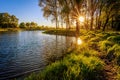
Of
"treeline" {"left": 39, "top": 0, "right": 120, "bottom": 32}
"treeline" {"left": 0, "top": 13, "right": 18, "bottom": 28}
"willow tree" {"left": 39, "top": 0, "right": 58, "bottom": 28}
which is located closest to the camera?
"treeline" {"left": 39, "top": 0, "right": 120, "bottom": 32}

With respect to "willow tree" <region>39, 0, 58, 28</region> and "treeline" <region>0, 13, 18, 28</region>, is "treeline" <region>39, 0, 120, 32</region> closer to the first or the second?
"willow tree" <region>39, 0, 58, 28</region>

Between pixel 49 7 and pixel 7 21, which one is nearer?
pixel 49 7

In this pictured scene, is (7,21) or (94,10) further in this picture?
(7,21)

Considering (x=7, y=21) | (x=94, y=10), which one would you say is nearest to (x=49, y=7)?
(x=94, y=10)

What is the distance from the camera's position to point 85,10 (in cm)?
5316

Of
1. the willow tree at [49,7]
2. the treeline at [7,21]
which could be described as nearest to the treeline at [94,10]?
the willow tree at [49,7]

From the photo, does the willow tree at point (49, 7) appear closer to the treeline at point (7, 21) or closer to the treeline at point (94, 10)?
the treeline at point (94, 10)

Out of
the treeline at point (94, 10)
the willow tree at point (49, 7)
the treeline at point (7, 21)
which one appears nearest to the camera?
the treeline at point (94, 10)

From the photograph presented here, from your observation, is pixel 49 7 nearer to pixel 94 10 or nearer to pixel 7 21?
pixel 94 10

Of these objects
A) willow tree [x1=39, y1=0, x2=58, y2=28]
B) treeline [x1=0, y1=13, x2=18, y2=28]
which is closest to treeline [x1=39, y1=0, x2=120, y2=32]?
willow tree [x1=39, y1=0, x2=58, y2=28]

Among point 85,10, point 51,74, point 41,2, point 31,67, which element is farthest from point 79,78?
point 41,2

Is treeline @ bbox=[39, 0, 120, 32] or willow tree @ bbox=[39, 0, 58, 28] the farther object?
willow tree @ bbox=[39, 0, 58, 28]

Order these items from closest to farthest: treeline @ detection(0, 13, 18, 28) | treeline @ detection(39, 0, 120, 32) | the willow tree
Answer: treeline @ detection(39, 0, 120, 32), the willow tree, treeline @ detection(0, 13, 18, 28)

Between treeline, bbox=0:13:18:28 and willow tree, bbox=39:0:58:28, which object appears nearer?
willow tree, bbox=39:0:58:28
